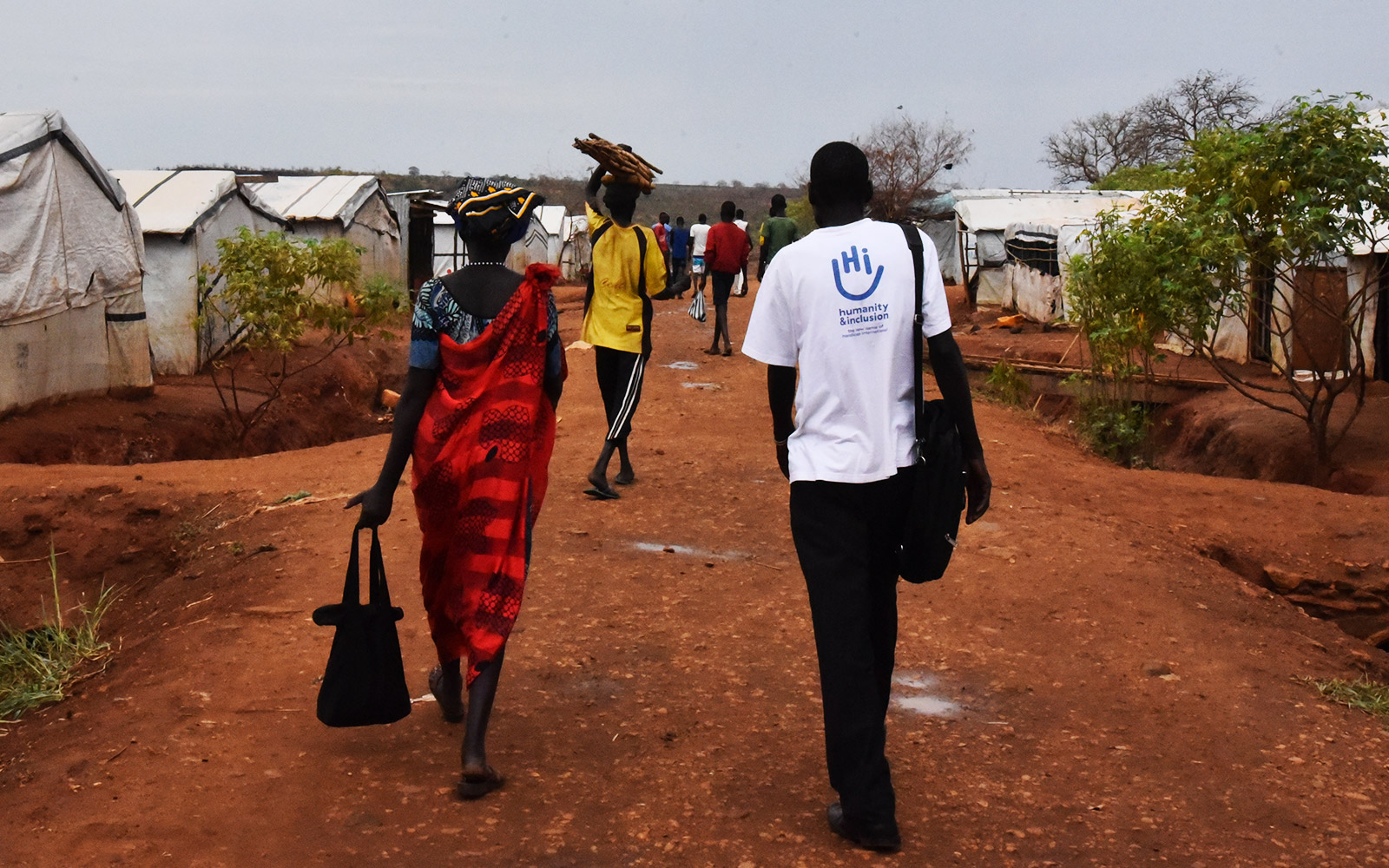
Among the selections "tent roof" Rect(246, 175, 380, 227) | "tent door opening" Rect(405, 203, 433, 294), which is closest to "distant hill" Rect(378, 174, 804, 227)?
"tent door opening" Rect(405, 203, 433, 294)

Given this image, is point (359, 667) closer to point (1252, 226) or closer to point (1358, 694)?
point (1358, 694)

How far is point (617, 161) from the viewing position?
6406 millimetres

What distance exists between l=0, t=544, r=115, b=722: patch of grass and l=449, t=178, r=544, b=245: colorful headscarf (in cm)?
230

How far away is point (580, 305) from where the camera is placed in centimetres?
2364

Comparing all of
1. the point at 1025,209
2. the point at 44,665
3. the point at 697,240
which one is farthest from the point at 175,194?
the point at 1025,209

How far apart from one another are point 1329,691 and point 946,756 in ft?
5.28

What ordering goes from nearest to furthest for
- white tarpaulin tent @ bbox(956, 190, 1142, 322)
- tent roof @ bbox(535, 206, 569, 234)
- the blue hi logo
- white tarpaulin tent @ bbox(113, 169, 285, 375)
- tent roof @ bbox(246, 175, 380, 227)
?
the blue hi logo
white tarpaulin tent @ bbox(113, 169, 285, 375)
tent roof @ bbox(246, 175, 380, 227)
white tarpaulin tent @ bbox(956, 190, 1142, 322)
tent roof @ bbox(535, 206, 569, 234)

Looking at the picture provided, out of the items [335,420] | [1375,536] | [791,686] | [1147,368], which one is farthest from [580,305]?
[791,686]

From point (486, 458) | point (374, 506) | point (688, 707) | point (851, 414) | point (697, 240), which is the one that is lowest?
point (688, 707)

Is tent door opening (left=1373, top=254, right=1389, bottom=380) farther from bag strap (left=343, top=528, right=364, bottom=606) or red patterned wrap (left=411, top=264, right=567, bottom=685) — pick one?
bag strap (left=343, top=528, right=364, bottom=606)

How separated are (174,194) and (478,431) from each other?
11.5m

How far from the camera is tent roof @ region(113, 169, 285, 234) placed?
12.6 meters

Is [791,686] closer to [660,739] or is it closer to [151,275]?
[660,739]

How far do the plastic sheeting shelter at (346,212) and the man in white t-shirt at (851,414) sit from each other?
15.0m
